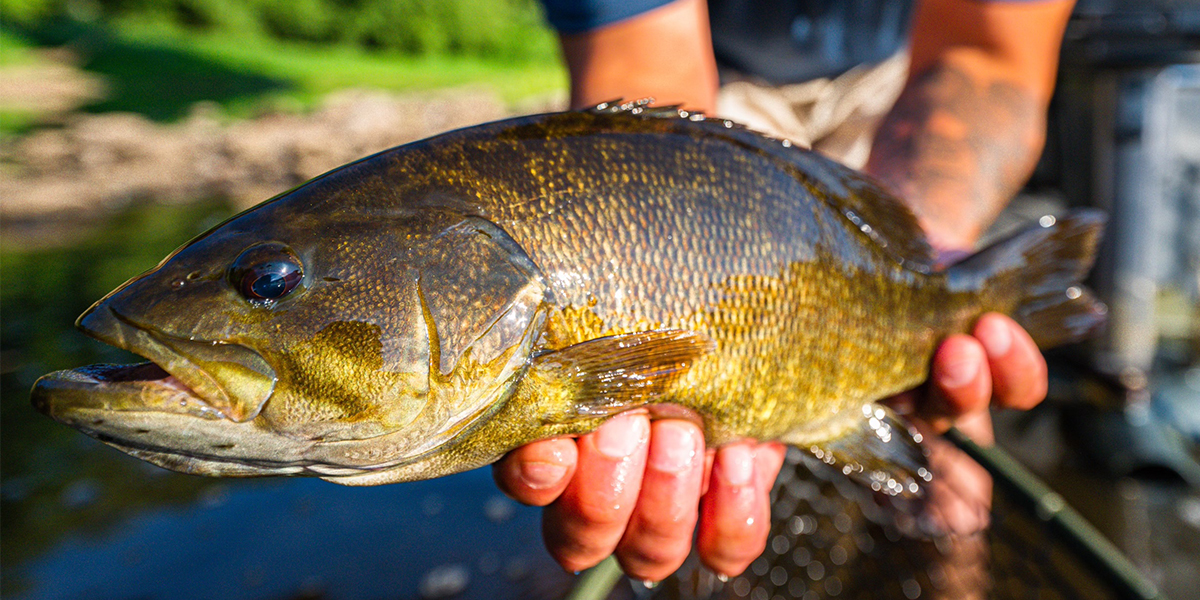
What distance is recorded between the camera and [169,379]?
1.31 m

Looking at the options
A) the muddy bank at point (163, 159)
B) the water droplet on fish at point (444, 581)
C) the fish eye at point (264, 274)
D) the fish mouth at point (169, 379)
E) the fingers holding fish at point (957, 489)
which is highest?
the fish eye at point (264, 274)

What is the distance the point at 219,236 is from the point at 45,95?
67.1 ft

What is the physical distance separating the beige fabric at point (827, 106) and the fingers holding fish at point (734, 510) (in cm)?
215

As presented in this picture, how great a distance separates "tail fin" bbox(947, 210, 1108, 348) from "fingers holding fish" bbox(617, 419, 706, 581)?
0.98 meters

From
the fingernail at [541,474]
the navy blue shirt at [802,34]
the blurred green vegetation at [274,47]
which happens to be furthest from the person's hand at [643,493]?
the blurred green vegetation at [274,47]

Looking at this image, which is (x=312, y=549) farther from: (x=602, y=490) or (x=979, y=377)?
(x=979, y=377)

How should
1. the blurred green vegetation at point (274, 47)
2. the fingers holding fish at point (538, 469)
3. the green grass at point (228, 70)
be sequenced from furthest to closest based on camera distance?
the blurred green vegetation at point (274, 47) < the green grass at point (228, 70) < the fingers holding fish at point (538, 469)

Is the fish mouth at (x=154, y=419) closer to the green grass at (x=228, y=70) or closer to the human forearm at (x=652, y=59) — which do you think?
the human forearm at (x=652, y=59)

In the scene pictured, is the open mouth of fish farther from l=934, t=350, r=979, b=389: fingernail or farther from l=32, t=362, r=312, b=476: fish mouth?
l=934, t=350, r=979, b=389: fingernail

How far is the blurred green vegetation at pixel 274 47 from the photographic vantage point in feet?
66.6

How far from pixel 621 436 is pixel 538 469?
0.20 m

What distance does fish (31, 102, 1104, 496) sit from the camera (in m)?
1.32

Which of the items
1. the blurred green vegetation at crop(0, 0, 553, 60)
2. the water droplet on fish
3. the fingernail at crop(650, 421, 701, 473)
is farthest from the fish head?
the blurred green vegetation at crop(0, 0, 553, 60)

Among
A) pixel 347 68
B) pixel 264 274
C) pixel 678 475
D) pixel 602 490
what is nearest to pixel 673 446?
pixel 678 475
